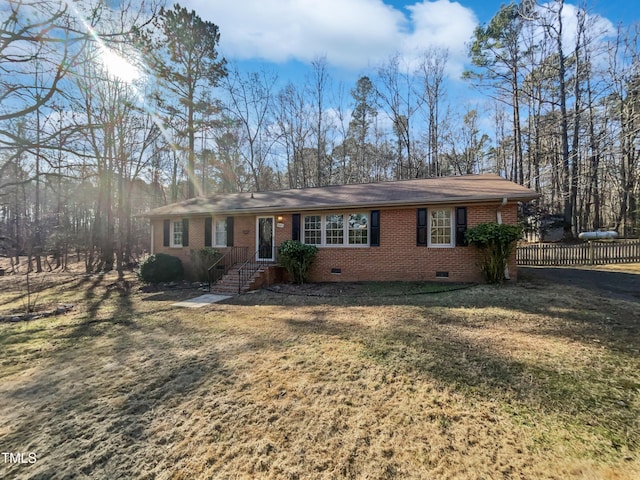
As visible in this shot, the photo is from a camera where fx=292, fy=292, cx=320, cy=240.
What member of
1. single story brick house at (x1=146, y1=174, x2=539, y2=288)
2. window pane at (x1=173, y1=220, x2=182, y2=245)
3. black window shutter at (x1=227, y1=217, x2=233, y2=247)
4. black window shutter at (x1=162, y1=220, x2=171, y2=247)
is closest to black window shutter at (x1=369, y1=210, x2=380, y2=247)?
single story brick house at (x1=146, y1=174, x2=539, y2=288)

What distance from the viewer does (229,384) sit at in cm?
333

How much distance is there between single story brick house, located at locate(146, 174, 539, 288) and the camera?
904 centimetres

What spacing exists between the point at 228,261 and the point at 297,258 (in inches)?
129

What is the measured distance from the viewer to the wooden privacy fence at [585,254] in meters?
11.9

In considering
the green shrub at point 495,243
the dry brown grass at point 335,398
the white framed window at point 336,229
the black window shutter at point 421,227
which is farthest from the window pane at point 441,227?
the dry brown grass at point 335,398

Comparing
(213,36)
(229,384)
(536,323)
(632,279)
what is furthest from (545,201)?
(229,384)

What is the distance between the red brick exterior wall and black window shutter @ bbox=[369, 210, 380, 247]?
120 millimetres

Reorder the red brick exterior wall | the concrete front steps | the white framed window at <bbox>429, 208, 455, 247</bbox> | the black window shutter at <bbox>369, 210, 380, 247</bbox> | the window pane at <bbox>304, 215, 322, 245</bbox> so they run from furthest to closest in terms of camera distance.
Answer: the window pane at <bbox>304, 215, 322, 245</bbox> → the black window shutter at <bbox>369, 210, 380, 247</bbox> → the concrete front steps → the white framed window at <bbox>429, 208, 455, 247</bbox> → the red brick exterior wall

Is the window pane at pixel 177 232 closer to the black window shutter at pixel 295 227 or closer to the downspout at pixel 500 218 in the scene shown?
the black window shutter at pixel 295 227

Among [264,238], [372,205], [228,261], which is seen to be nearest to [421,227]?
[372,205]

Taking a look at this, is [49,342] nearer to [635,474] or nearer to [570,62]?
[635,474]

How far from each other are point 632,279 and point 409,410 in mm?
10540

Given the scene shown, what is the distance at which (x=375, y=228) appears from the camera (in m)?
9.91

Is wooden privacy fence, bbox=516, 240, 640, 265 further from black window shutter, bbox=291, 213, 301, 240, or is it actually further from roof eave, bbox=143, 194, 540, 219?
black window shutter, bbox=291, 213, 301, 240
